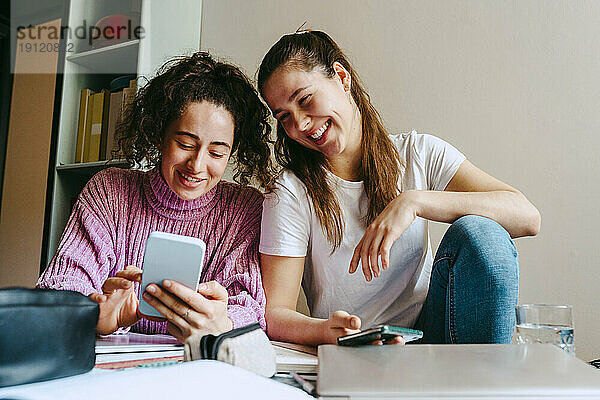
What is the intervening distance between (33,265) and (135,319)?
132cm

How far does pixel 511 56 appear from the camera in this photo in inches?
58.0

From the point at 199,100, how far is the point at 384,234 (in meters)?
0.51

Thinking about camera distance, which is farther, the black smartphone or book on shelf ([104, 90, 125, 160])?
book on shelf ([104, 90, 125, 160])

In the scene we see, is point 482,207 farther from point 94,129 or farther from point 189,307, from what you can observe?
point 94,129

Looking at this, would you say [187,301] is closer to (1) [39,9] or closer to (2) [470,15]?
(2) [470,15]

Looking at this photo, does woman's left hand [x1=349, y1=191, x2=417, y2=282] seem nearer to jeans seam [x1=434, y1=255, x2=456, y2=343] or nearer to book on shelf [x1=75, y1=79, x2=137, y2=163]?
jeans seam [x1=434, y1=255, x2=456, y2=343]

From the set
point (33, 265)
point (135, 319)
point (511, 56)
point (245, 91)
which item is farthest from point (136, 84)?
point (511, 56)

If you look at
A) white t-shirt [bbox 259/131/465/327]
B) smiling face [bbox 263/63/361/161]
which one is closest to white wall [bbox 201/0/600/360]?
white t-shirt [bbox 259/131/465/327]

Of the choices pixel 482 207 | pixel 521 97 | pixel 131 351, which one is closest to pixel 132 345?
pixel 131 351

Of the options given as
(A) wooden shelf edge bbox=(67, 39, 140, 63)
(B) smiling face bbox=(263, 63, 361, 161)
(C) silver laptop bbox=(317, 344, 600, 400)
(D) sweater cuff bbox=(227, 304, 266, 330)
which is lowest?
(D) sweater cuff bbox=(227, 304, 266, 330)

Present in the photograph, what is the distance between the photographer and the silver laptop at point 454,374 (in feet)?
1.53

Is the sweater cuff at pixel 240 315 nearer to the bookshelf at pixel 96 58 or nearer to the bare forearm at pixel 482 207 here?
the bare forearm at pixel 482 207

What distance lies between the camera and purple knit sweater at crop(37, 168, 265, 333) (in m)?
1.13

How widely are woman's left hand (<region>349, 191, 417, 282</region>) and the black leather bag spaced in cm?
61
